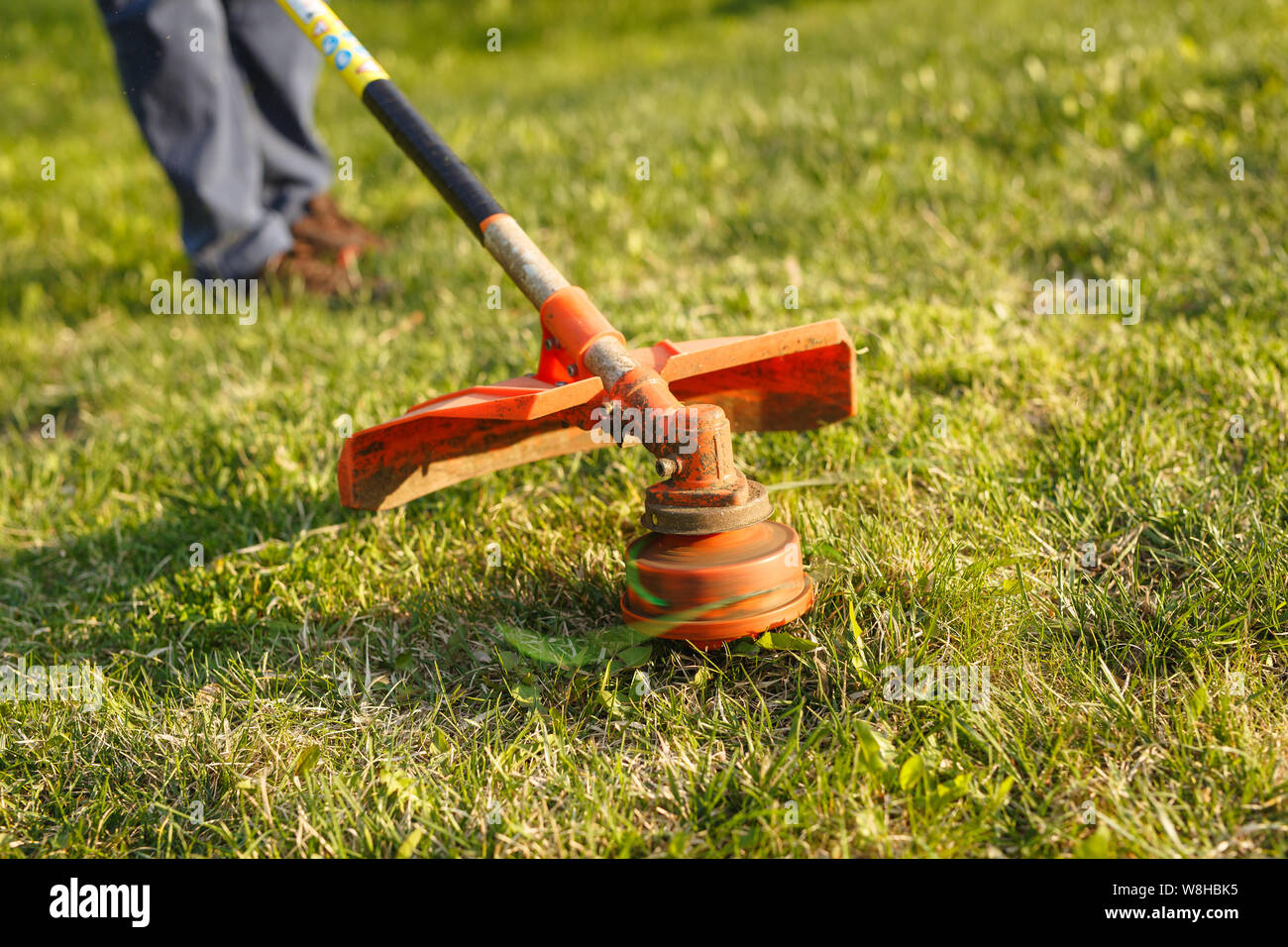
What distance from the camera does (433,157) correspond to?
2.34m

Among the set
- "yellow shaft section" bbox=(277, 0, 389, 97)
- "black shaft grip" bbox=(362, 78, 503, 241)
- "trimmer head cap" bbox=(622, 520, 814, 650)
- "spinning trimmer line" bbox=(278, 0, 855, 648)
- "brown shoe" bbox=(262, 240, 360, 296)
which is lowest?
"trimmer head cap" bbox=(622, 520, 814, 650)

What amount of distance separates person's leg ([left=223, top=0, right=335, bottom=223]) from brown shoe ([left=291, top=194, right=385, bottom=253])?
0.14 feet

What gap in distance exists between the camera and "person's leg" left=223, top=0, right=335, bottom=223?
12.5 feet

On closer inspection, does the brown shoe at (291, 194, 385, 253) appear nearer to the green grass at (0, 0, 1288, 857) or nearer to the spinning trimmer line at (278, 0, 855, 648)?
the green grass at (0, 0, 1288, 857)

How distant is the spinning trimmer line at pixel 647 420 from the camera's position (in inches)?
67.6

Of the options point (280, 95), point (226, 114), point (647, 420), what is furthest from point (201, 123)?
point (647, 420)

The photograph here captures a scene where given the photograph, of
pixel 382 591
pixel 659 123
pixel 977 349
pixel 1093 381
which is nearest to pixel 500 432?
pixel 382 591

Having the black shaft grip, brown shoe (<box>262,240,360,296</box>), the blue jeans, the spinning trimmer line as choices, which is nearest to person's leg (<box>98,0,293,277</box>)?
the blue jeans

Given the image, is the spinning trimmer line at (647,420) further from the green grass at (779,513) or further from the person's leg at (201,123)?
the person's leg at (201,123)

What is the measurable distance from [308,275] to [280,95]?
29.0 inches

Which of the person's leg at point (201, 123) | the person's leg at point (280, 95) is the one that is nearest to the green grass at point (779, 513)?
the person's leg at point (201, 123)

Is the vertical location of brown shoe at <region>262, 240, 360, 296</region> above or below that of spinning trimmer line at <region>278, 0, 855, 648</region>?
above

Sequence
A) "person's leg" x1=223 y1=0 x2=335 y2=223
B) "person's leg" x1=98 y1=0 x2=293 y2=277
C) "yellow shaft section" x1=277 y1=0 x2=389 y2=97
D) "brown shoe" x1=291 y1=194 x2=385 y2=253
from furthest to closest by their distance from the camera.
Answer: "brown shoe" x1=291 y1=194 x2=385 y2=253 < "person's leg" x1=223 y1=0 x2=335 y2=223 < "person's leg" x1=98 y1=0 x2=293 y2=277 < "yellow shaft section" x1=277 y1=0 x2=389 y2=97

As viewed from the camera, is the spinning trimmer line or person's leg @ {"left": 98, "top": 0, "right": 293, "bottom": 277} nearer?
the spinning trimmer line
